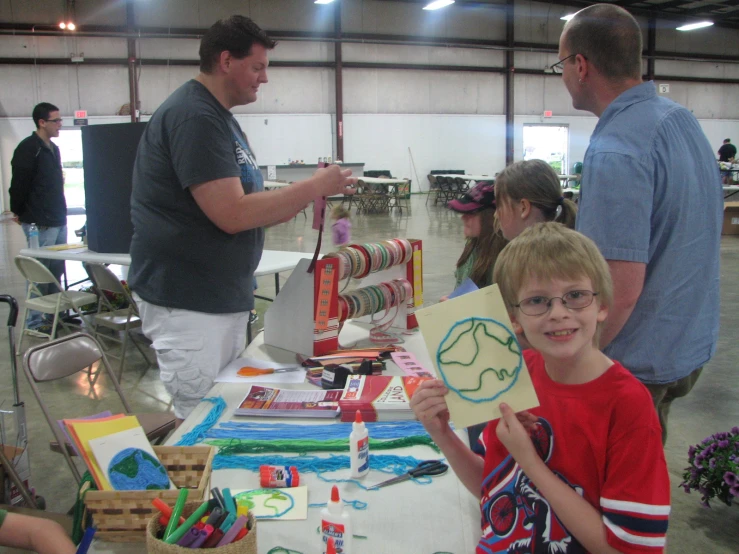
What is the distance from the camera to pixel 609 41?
1.38 m

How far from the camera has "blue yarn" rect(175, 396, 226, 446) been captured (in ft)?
5.14

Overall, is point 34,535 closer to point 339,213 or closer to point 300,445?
point 300,445

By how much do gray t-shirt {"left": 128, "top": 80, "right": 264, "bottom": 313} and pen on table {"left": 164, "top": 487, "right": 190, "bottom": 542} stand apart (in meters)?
0.90

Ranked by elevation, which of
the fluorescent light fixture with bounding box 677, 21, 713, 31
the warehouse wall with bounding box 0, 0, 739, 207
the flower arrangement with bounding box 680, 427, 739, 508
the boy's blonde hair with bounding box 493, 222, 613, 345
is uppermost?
the fluorescent light fixture with bounding box 677, 21, 713, 31

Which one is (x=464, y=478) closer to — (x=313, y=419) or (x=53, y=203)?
(x=313, y=419)

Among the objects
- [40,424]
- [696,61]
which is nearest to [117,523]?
[40,424]

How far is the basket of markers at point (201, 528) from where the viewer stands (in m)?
0.93

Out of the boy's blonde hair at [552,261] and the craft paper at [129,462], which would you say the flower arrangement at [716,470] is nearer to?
the boy's blonde hair at [552,261]

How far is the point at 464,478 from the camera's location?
1.18 metres

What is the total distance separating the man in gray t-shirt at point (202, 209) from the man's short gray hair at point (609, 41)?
792 mm

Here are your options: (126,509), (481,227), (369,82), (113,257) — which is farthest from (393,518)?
(369,82)

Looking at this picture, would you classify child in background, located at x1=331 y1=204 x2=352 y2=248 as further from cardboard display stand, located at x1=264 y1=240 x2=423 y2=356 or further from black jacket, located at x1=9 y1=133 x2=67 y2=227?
black jacket, located at x1=9 y1=133 x2=67 y2=227

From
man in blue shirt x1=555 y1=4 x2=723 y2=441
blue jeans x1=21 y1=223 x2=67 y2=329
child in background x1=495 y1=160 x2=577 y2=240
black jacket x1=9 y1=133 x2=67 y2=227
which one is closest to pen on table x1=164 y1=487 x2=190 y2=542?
man in blue shirt x1=555 y1=4 x2=723 y2=441

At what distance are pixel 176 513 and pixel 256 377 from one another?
103 cm
